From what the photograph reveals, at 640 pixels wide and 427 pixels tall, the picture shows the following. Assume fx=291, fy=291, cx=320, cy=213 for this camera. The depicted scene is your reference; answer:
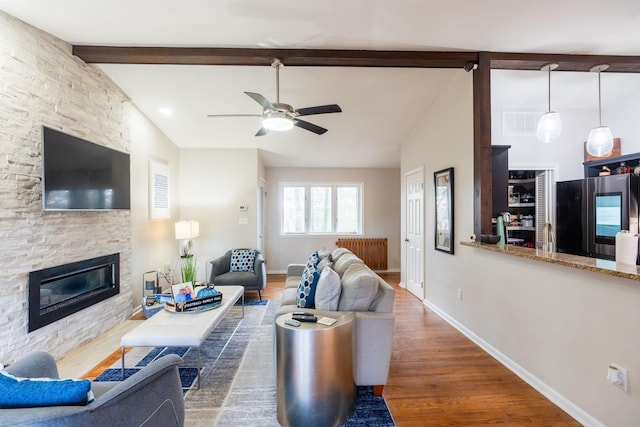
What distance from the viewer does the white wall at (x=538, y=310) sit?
1712mm

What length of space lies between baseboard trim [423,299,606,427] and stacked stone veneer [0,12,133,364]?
409 centimetres

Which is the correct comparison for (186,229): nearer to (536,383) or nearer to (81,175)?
(81,175)

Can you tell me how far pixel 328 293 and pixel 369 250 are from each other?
4.43 m

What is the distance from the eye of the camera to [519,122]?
13.3 feet

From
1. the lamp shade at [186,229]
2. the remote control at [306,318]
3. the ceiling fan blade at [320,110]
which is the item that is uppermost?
the ceiling fan blade at [320,110]

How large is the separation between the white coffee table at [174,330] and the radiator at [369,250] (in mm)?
4093

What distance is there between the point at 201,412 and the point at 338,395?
96 cm

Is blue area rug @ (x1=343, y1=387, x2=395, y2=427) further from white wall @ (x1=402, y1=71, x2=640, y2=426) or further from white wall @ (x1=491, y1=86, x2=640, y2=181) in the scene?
white wall @ (x1=491, y1=86, x2=640, y2=181)

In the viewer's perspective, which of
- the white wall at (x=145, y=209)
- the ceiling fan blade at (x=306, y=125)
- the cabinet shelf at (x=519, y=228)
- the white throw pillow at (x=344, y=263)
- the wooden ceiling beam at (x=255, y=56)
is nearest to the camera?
the white throw pillow at (x=344, y=263)

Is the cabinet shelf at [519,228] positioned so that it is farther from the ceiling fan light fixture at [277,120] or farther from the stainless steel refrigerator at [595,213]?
the ceiling fan light fixture at [277,120]

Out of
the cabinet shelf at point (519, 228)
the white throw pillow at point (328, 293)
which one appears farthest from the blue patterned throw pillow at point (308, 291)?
the cabinet shelf at point (519, 228)

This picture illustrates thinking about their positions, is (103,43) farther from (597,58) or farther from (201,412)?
(597,58)

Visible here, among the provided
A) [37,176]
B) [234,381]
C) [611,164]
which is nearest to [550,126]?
[611,164]

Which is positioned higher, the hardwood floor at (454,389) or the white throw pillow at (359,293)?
the white throw pillow at (359,293)
